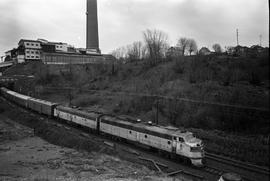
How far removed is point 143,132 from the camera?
23.8 meters

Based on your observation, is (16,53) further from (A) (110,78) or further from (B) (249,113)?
(B) (249,113)

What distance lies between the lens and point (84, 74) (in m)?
79.0

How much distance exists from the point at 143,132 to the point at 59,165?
842cm

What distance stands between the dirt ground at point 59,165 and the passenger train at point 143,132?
306cm

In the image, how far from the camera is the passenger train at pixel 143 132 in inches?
778

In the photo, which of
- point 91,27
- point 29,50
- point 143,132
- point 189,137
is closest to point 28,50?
point 29,50

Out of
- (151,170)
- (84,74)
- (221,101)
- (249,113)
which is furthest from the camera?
(84,74)

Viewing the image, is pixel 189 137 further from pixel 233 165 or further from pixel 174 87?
pixel 174 87

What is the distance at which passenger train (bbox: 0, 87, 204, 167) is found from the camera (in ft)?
64.8

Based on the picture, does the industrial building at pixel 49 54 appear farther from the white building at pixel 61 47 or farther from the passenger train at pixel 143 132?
the passenger train at pixel 143 132

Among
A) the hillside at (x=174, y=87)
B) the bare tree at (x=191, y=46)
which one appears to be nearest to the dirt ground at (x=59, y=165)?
the hillside at (x=174, y=87)

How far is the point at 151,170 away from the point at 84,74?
208ft

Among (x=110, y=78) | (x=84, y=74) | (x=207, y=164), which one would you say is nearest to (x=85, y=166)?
(x=207, y=164)

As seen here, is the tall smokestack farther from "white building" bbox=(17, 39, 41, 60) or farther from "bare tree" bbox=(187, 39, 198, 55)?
"bare tree" bbox=(187, 39, 198, 55)
